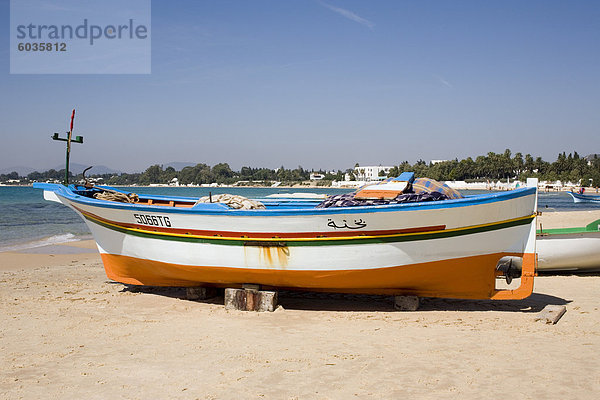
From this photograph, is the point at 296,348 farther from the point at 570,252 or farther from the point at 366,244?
the point at 570,252

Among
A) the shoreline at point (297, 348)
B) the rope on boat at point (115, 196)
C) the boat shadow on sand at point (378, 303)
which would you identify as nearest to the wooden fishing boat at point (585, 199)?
the shoreline at point (297, 348)

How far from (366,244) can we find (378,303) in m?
1.51

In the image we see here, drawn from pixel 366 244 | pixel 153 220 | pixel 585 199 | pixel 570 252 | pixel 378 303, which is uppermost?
pixel 153 220

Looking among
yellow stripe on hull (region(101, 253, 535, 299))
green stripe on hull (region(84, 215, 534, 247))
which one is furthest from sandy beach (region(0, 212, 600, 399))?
green stripe on hull (region(84, 215, 534, 247))

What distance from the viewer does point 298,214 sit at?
22.1 feet

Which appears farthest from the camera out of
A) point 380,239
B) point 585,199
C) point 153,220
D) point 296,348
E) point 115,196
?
point 585,199

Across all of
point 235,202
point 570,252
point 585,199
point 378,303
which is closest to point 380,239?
point 378,303

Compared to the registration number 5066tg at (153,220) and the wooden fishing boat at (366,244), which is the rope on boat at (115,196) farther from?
the wooden fishing boat at (366,244)

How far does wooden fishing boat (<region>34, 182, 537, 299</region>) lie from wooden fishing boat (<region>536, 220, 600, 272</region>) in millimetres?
4074

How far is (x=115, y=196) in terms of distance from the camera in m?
9.59

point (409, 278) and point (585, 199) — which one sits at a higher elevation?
point (409, 278)

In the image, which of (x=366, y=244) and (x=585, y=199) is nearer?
(x=366, y=244)

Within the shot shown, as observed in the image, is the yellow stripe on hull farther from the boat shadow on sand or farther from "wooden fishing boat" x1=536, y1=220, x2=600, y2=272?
"wooden fishing boat" x1=536, y1=220, x2=600, y2=272

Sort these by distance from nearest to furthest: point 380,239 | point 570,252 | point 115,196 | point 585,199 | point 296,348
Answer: point 296,348 < point 380,239 < point 115,196 < point 570,252 < point 585,199
